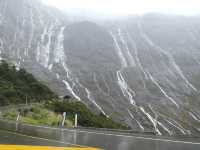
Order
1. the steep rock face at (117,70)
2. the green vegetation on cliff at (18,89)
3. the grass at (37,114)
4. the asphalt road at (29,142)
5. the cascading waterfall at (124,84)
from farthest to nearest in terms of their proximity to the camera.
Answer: the cascading waterfall at (124,84) → the steep rock face at (117,70) → the green vegetation on cliff at (18,89) → the grass at (37,114) → the asphalt road at (29,142)

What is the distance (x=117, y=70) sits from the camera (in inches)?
6029

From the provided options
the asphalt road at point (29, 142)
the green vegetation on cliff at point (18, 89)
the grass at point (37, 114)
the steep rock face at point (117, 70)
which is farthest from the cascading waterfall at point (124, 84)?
the asphalt road at point (29, 142)

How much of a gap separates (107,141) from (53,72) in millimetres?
126284

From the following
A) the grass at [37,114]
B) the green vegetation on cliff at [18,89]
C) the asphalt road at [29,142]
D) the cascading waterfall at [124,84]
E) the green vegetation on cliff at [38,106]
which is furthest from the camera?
the cascading waterfall at [124,84]

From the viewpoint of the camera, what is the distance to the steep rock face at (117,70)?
109m

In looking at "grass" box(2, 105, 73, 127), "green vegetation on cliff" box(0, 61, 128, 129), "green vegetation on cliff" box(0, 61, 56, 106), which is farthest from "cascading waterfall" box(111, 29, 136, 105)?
"grass" box(2, 105, 73, 127)

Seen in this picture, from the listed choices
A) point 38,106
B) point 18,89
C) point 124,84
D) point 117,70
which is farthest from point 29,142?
point 117,70

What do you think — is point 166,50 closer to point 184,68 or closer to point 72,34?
point 184,68

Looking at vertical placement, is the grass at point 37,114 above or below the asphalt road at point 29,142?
below

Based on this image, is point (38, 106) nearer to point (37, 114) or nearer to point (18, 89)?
point (37, 114)

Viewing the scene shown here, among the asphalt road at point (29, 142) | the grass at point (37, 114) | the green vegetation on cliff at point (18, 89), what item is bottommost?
the grass at point (37, 114)

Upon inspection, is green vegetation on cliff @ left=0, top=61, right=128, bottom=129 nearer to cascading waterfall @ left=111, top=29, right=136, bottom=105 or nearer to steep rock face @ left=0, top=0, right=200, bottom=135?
steep rock face @ left=0, top=0, right=200, bottom=135

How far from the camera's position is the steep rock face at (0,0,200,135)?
4279 inches

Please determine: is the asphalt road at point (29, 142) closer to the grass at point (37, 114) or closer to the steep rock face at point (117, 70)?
the grass at point (37, 114)
